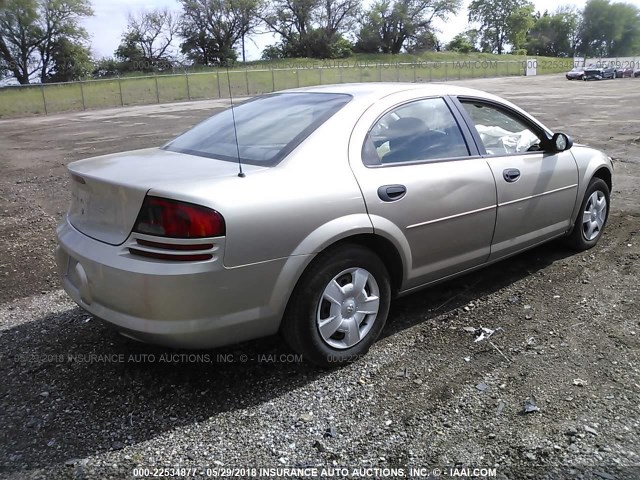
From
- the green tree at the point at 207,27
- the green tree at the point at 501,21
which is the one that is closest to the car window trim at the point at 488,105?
the green tree at the point at 207,27

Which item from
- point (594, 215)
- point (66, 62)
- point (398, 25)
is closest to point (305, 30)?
point (398, 25)

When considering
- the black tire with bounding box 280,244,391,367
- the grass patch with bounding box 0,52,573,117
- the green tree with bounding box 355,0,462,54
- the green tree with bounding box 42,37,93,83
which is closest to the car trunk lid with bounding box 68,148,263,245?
the black tire with bounding box 280,244,391,367

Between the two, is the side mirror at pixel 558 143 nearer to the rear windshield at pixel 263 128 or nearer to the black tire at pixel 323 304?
the rear windshield at pixel 263 128

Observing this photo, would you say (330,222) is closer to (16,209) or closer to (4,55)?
(16,209)

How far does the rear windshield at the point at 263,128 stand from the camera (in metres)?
3.38

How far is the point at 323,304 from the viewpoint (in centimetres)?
327

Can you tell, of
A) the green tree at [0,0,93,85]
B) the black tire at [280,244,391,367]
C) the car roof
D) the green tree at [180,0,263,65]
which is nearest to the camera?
the black tire at [280,244,391,367]

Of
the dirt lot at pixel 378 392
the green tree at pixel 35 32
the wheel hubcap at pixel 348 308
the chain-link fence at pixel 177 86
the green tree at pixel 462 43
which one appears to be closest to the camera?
the dirt lot at pixel 378 392

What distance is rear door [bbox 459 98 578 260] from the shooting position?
13.6 feet

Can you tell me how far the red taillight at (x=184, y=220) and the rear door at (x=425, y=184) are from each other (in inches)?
37.2

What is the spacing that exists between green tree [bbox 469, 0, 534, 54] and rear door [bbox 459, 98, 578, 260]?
125m

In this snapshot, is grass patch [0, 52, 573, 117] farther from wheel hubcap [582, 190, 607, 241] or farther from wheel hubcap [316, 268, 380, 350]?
wheel hubcap [316, 268, 380, 350]

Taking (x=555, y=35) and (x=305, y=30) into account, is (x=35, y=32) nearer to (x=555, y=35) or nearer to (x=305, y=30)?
(x=305, y=30)

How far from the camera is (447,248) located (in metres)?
3.80
